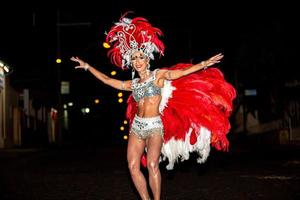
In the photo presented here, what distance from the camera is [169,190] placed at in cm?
934

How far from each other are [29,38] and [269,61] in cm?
1299

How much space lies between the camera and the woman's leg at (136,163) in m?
6.88

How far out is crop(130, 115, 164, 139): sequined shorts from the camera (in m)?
6.96

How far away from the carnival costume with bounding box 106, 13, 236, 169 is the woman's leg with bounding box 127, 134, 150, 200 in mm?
651

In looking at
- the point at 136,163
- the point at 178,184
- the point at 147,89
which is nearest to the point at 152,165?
the point at 136,163

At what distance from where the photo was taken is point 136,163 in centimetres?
695

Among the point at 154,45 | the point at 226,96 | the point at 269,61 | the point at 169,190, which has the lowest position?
the point at 169,190

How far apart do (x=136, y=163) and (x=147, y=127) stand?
0.43 metres

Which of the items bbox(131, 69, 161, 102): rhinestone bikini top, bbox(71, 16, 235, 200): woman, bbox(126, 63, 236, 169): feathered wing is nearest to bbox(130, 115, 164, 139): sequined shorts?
bbox(71, 16, 235, 200): woman

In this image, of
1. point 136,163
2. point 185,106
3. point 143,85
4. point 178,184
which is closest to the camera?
point 136,163

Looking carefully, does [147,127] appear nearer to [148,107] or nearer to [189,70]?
[148,107]

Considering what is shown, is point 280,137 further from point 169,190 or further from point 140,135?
point 140,135

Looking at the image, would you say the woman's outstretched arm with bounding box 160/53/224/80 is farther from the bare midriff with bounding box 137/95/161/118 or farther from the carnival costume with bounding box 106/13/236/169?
the carnival costume with bounding box 106/13/236/169

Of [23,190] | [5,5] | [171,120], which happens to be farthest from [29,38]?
[171,120]
